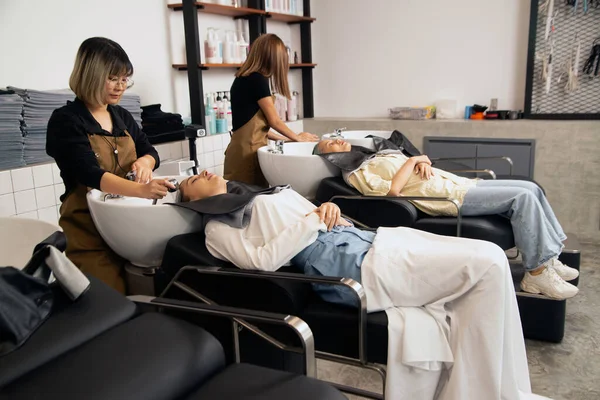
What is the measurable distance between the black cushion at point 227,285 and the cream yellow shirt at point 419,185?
0.96m

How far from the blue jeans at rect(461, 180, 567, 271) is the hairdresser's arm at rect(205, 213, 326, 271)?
1179mm

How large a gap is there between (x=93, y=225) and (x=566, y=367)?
7.04 feet

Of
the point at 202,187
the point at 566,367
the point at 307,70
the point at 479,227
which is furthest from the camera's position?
the point at 307,70

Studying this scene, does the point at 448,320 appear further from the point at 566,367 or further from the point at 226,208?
the point at 566,367

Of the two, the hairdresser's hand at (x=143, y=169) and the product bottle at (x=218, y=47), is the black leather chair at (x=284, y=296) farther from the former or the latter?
the product bottle at (x=218, y=47)

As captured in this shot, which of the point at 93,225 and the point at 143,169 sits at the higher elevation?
the point at 143,169

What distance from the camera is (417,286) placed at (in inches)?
70.5

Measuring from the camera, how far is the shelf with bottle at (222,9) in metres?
3.58

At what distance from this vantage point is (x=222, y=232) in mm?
1939

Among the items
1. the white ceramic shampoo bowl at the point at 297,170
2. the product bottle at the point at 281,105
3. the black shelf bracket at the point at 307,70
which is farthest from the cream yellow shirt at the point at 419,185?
the black shelf bracket at the point at 307,70

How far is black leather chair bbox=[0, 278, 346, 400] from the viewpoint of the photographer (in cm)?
116

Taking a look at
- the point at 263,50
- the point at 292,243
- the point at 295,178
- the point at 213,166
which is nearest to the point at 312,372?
the point at 292,243

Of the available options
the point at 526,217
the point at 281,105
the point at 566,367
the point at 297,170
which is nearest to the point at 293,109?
the point at 281,105

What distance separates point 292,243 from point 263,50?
60.8 inches
